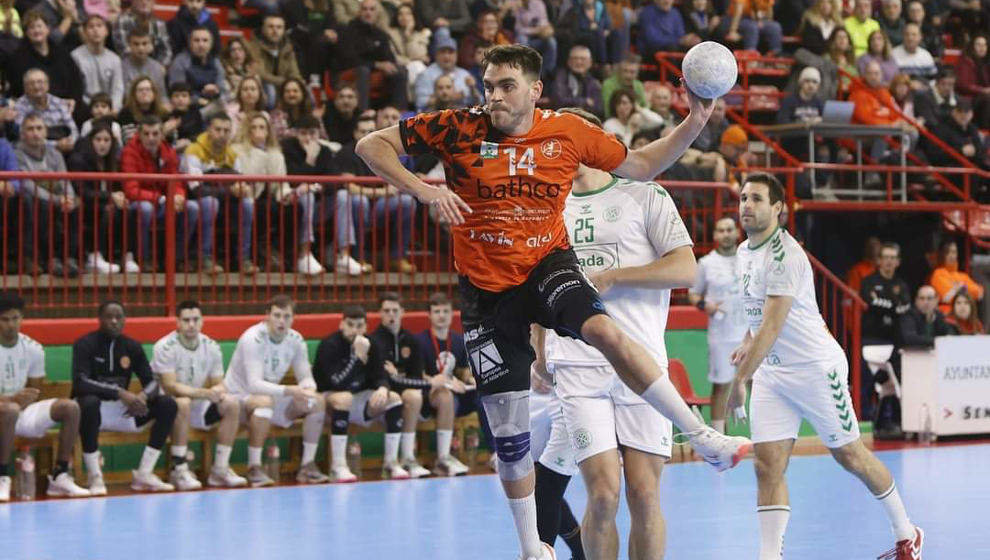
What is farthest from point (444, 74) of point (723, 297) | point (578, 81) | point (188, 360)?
point (188, 360)

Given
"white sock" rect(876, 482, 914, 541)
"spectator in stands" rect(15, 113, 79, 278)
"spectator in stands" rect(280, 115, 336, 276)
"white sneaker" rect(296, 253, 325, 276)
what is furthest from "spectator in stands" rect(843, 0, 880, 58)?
"white sock" rect(876, 482, 914, 541)

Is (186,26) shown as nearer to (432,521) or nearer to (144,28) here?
(144,28)

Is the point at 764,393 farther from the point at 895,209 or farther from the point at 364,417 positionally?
the point at 895,209

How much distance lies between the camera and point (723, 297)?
1465 cm

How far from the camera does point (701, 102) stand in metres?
6.25

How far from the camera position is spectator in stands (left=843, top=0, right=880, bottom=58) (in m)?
20.5

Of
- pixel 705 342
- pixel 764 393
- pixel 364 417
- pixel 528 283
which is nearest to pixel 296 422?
pixel 364 417

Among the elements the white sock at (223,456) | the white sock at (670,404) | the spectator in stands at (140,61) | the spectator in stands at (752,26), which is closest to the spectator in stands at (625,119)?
the spectator in stands at (752,26)

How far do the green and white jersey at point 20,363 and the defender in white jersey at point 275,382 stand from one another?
1593mm

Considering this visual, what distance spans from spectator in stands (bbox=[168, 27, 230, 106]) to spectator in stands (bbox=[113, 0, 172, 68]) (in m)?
0.27

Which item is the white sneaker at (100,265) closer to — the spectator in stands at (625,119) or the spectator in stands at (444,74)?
the spectator in stands at (444,74)

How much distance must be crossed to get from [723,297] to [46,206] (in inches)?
256

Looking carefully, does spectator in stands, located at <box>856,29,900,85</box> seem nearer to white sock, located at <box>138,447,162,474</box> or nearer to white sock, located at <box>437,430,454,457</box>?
white sock, located at <box>437,430,454,457</box>

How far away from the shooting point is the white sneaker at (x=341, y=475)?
12.9m
